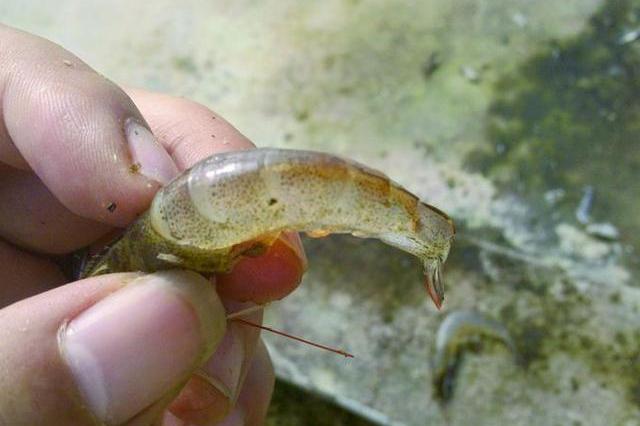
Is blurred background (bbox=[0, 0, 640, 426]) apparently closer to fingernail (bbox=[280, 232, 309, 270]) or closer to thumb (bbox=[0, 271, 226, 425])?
fingernail (bbox=[280, 232, 309, 270])

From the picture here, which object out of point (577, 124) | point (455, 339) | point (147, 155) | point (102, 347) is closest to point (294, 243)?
point (147, 155)

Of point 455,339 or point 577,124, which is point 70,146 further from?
point 577,124

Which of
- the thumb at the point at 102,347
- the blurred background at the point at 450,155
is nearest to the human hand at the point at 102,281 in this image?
the thumb at the point at 102,347

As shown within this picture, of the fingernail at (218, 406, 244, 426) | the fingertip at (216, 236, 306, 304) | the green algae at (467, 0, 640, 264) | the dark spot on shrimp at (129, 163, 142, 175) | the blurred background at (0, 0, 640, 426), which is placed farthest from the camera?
the green algae at (467, 0, 640, 264)

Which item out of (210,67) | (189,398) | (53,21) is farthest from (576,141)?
(53,21)

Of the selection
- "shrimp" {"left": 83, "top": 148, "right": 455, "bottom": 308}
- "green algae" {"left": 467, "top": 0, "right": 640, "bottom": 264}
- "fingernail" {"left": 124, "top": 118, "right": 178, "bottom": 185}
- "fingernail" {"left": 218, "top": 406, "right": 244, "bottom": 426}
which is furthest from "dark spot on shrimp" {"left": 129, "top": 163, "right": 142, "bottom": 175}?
"green algae" {"left": 467, "top": 0, "right": 640, "bottom": 264}

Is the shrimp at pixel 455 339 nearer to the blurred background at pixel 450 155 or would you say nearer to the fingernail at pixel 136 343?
the blurred background at pixel 450 155

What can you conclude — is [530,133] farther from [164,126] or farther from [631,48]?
[164,126]
